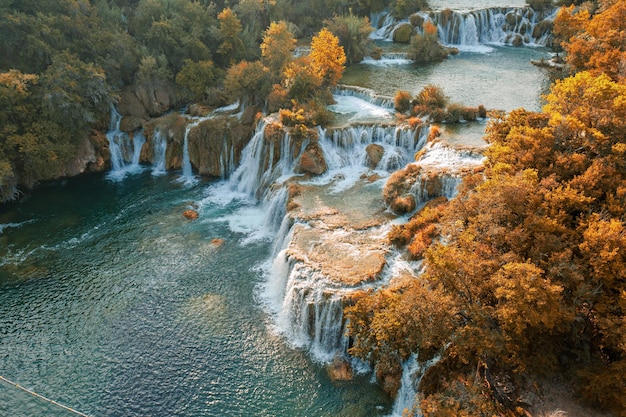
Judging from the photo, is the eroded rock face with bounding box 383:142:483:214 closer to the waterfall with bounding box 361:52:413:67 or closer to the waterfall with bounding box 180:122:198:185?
the waterfall with bounding box 180:122:198:185

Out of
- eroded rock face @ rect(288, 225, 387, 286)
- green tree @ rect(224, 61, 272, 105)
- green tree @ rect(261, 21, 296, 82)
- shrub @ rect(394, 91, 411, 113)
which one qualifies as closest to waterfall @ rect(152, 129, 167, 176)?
green tree @ rect(224, 61, 272, 105)

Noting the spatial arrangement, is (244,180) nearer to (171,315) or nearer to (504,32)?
(171,315)

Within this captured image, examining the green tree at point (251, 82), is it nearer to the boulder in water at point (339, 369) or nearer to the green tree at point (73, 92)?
the green tree at point (73, 92)

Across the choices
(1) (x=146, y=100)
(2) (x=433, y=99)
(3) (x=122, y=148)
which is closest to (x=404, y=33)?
(2) (x=433, y=99)

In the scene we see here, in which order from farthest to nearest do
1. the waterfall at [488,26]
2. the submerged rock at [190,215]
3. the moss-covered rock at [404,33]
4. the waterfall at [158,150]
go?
the moss-covered rock at [404,33] → the waterfall at [488,26] → the waterfall at [158,150] → the submerged rock at [190,215]

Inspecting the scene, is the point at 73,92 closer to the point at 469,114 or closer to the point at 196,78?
the point at 196,78

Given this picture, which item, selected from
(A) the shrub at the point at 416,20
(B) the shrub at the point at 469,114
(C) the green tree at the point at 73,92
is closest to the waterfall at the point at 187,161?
(C) the green tree at the point at 73,92
